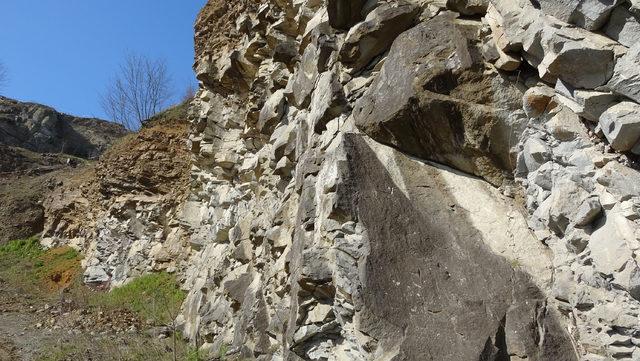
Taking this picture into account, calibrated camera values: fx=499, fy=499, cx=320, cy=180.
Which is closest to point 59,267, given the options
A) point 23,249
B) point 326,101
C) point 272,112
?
point 23,249

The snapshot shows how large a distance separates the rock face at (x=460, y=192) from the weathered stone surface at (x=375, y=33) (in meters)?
0.01

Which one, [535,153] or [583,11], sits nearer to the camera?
[583,11]

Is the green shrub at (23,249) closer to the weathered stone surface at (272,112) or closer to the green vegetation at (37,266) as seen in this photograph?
the green vegetation at (37,266)

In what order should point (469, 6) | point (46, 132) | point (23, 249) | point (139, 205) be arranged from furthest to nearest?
1. point (46, 132)
2. point (23, 249)
3. point (139, 205)
4. point (469, 6)

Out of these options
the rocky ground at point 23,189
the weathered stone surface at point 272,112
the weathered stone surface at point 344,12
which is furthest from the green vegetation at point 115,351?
the rocky ground at point 23,189

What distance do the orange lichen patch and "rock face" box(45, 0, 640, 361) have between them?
440 inches

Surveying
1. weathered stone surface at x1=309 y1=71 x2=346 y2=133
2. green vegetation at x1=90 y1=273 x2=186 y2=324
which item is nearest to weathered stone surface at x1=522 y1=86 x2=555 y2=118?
weathered stone surface at x1=309 y1=71 x2=346 y2=133

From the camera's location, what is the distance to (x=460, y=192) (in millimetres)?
4145

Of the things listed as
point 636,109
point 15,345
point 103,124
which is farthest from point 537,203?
point 103,124

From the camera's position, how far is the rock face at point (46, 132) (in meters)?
31.8

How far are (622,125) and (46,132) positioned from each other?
119ft

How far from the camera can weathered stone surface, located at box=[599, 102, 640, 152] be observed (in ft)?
9.66

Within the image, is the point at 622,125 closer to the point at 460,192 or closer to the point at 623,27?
the point at 623,27

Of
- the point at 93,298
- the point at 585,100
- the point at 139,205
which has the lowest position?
the point at 93,298
